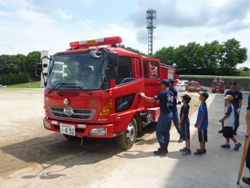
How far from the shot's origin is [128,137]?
5.28 m

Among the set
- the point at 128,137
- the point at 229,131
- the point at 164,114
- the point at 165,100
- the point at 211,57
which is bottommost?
the point at 128,137

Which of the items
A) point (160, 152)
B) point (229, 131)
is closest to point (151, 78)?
point (160, 152)

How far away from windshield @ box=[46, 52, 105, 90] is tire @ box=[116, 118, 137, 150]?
1.43 m

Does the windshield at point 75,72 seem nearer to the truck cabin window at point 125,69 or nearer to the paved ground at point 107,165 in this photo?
the truck cabin window at point 125,69

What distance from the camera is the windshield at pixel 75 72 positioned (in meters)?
4.54

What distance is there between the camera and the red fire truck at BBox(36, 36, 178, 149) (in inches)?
175

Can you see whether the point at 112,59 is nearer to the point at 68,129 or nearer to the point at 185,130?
the point at 68,129

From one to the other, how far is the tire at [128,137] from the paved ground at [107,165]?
0.54 feet

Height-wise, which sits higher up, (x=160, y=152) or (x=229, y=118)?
(x=229, y=118)

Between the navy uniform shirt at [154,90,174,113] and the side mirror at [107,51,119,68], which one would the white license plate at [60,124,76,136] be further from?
the navy uniform shirt at [154,90,174,113]

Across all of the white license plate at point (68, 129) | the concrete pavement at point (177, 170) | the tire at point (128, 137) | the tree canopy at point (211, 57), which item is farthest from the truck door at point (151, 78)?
the tree canopy at point (211, 57)

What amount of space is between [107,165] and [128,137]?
1.06m

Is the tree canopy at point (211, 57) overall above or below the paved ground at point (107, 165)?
above

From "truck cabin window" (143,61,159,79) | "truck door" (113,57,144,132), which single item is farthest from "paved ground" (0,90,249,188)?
"truck cabin window" (143,61,159,79)
